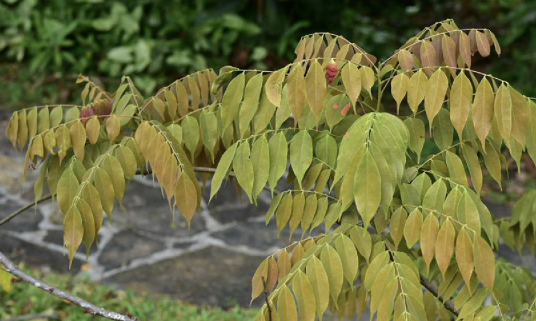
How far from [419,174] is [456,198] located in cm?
18

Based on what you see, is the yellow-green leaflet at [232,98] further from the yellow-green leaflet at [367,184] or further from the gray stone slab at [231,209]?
the gray stone slab at [231,209]

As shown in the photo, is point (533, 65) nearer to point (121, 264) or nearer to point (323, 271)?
point (121, 264)

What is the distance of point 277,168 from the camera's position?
1551 millimetres

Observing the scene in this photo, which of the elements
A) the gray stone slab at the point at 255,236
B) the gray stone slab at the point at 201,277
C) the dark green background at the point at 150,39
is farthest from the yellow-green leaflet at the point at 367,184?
the dark green background at the point at 150,39

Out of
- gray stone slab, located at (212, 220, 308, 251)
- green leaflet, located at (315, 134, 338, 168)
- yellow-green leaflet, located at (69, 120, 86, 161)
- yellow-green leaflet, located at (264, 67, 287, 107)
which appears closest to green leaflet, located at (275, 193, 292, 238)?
green leaflet, located at (315, 134, 338, 168)

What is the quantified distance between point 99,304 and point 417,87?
2741 millimetres

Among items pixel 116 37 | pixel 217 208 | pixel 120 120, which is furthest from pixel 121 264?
pixel 116 37

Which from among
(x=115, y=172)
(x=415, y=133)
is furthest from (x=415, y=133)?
(x=115, y=172)

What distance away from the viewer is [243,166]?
1.56 meters

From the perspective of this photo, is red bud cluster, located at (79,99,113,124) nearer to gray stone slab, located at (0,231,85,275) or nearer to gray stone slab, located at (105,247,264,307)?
gray stone slab, located at (105,247,264,307)

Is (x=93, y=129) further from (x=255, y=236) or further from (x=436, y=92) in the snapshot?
(x=255, y=236)

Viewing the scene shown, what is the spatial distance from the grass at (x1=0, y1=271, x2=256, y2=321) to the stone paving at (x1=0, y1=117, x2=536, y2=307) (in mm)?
136

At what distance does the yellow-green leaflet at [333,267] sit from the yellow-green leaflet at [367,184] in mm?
176

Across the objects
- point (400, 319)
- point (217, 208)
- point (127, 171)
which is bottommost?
point (217, 208)
